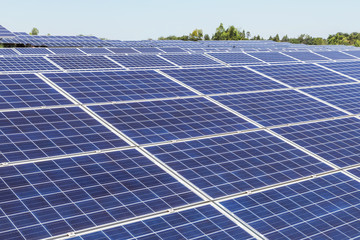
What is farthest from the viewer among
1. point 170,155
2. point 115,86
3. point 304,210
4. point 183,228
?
point 115,86

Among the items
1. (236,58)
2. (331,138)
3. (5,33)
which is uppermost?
(5,33)

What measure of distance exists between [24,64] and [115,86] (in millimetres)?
9237

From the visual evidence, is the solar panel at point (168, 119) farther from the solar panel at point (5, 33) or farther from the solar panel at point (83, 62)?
the solar panel at point (5, 33)

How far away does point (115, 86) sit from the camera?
2758 centimetres

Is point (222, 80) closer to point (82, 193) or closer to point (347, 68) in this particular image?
point (82, 193)

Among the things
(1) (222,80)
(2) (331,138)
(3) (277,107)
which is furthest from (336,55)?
(2) (331,138)

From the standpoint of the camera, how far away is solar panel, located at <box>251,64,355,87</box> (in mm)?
35500

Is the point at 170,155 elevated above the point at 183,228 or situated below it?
above

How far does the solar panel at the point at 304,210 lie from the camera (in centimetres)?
1590

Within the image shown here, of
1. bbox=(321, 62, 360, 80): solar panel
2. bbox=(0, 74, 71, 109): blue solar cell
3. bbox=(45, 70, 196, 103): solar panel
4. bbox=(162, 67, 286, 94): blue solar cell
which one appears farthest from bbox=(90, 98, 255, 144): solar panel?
bbox=(321, 62, 360, 80): solar panel

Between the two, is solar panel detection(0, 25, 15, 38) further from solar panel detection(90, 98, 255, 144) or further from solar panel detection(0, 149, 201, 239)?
solar panel detection(0, 149, 201, 239)

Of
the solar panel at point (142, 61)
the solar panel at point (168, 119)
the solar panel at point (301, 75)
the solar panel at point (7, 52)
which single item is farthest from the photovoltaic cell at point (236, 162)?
the solar panel at point (7, 52)

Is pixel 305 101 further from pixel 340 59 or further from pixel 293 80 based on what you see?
pixel 340 59

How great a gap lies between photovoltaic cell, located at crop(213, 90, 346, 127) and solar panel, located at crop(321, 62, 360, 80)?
13.2 m
